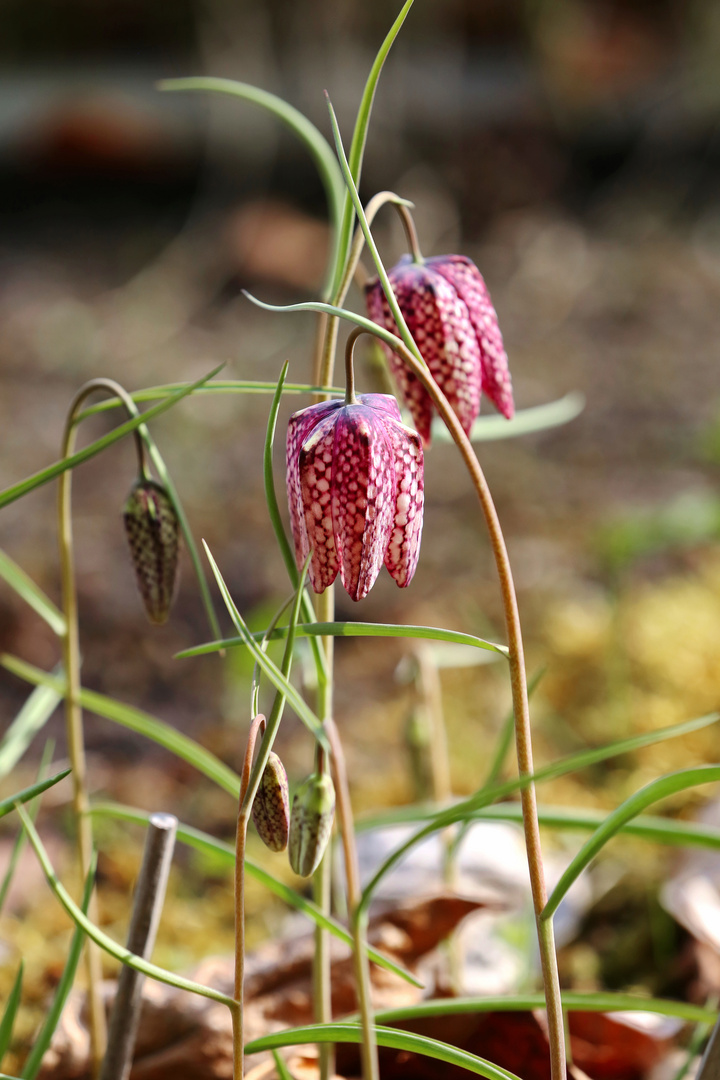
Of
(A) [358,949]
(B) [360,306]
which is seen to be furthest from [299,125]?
(B) [360,306]

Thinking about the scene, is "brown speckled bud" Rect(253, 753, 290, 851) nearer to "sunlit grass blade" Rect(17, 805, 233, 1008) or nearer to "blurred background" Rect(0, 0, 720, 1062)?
"sunlit grass blade" Rect(17, 805, 233, 1008)

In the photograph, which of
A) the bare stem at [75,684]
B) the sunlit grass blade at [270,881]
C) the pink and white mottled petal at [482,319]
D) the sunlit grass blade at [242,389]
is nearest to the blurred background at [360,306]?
the bare stem at [75,684]

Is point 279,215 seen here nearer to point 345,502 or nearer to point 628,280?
point 628,280

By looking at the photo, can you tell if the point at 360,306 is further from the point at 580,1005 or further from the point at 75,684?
the point at 580,1005

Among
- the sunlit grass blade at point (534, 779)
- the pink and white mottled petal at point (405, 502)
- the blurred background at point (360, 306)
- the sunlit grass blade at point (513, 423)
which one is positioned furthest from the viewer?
the blurred background at point (360, 306)

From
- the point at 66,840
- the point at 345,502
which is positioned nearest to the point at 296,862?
the point at 345,502

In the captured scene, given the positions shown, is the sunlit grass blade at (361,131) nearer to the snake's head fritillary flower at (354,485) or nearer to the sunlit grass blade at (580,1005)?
the snake's head fritillary flower at (354,485)

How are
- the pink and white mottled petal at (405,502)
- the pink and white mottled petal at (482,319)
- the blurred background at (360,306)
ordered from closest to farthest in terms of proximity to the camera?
the pink and white mottled petal at (405,502), the pink and white mottled petal at (482,319), the blurred background at (360,306)
